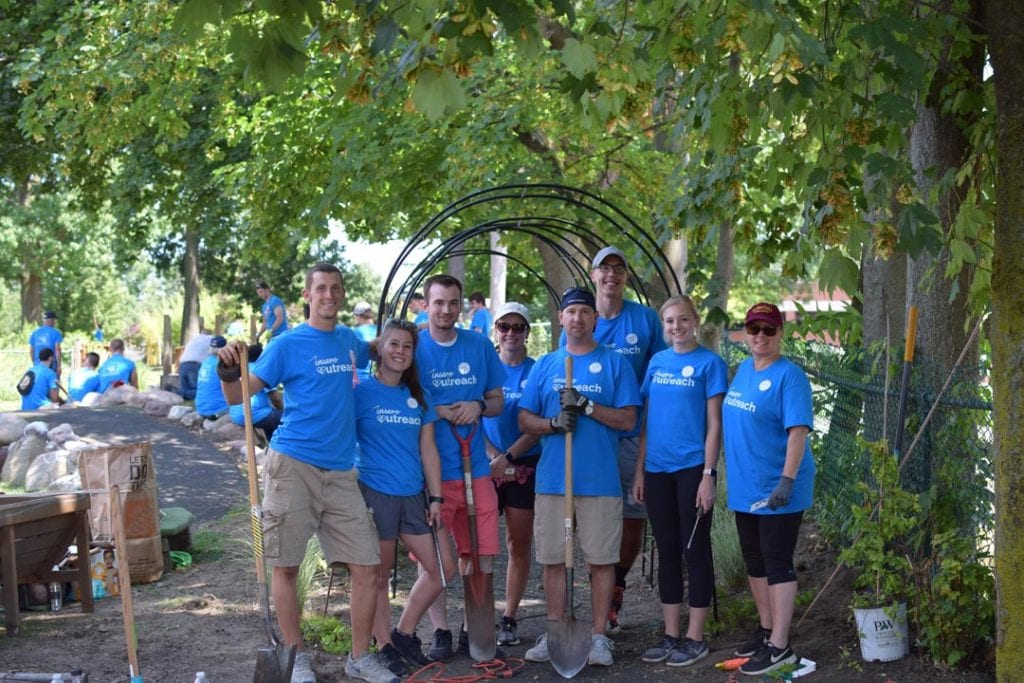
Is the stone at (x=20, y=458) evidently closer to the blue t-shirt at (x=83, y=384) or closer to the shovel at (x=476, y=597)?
the blue t-shirt at (x=83, y=384)

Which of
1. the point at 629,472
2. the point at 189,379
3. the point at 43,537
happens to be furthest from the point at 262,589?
the point at 189,379

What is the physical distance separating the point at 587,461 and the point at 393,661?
145 cm

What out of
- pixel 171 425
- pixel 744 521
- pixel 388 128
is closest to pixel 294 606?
pixel 744 521

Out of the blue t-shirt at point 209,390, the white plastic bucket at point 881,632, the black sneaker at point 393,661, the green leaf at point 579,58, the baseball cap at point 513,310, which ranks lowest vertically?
the black sneaker at point 393,661

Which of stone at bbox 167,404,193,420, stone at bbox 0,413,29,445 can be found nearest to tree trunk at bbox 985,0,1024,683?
stone at bbox 0,413,29,445

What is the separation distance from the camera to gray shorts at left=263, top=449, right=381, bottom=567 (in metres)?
6.06

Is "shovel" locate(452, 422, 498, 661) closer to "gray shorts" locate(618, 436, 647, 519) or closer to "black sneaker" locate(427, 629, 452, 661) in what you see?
"black sneaker" locate(427, 629, 452, 661)

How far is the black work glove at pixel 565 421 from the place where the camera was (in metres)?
6.48

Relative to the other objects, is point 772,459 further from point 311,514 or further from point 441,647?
point 311,514

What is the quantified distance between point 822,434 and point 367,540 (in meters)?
→ 4.15

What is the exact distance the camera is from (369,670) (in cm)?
616

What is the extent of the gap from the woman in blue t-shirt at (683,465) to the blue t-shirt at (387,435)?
129cm

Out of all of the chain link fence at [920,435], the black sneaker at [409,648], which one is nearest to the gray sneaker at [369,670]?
the black sneaker at [409,648]

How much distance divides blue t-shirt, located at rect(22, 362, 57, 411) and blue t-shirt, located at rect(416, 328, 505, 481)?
12818mm
